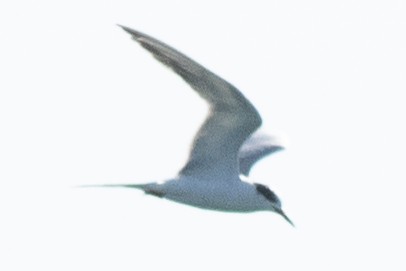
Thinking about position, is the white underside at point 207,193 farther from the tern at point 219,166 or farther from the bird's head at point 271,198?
the bird's head at point 271,198

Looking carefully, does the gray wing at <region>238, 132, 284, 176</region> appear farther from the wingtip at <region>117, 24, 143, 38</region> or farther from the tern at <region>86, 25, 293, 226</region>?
the wingtip at <region>117, 24, 143, 38</region>

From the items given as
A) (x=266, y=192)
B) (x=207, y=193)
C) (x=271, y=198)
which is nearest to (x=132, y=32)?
(x=207, y=193)

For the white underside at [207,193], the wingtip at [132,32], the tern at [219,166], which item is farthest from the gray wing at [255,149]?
the wingtip at [132,32]

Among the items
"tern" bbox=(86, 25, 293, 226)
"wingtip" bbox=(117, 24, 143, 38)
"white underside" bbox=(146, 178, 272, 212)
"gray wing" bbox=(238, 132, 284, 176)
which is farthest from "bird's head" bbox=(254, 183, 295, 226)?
"wingtip" bbox=(117, 24, 143, 38)

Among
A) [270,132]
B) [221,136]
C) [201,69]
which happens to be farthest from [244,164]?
[201,69]

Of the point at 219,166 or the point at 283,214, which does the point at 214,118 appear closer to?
the point at 219,166

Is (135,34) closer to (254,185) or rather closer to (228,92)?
(228,92)

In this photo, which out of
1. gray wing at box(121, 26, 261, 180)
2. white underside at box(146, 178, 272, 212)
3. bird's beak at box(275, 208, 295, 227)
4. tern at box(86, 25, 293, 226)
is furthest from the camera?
bird's beak at box(275, 208, 295, 227)
